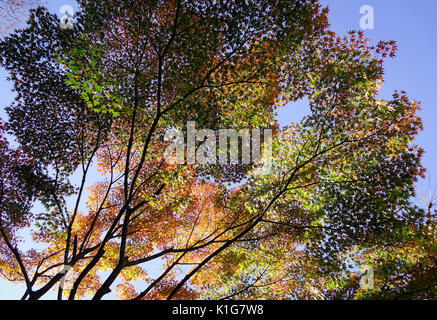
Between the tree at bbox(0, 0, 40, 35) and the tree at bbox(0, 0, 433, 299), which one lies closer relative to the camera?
the tree at bbox(0, 0, 433, 299)

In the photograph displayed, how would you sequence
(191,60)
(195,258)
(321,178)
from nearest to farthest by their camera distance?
(191,60), (321,178), (195,258)

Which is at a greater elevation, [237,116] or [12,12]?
[12,12]

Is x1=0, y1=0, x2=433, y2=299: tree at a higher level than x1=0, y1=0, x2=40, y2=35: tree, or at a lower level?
lower

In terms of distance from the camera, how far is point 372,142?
7.50m

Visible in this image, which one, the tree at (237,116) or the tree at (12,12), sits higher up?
the tree at (12,12)

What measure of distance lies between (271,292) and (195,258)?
494cm

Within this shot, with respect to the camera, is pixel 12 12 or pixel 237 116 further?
pixel 12 12

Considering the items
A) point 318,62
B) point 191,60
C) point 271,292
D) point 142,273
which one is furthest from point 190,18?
point 142,273

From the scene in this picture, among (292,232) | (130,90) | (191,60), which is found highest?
(191,60)

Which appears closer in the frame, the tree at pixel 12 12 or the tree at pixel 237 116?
the tree at pixel 237 116

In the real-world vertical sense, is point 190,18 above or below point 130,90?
above

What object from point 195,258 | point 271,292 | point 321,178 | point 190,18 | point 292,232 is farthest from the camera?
point 195,258

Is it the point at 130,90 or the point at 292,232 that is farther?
the point at 292,232
